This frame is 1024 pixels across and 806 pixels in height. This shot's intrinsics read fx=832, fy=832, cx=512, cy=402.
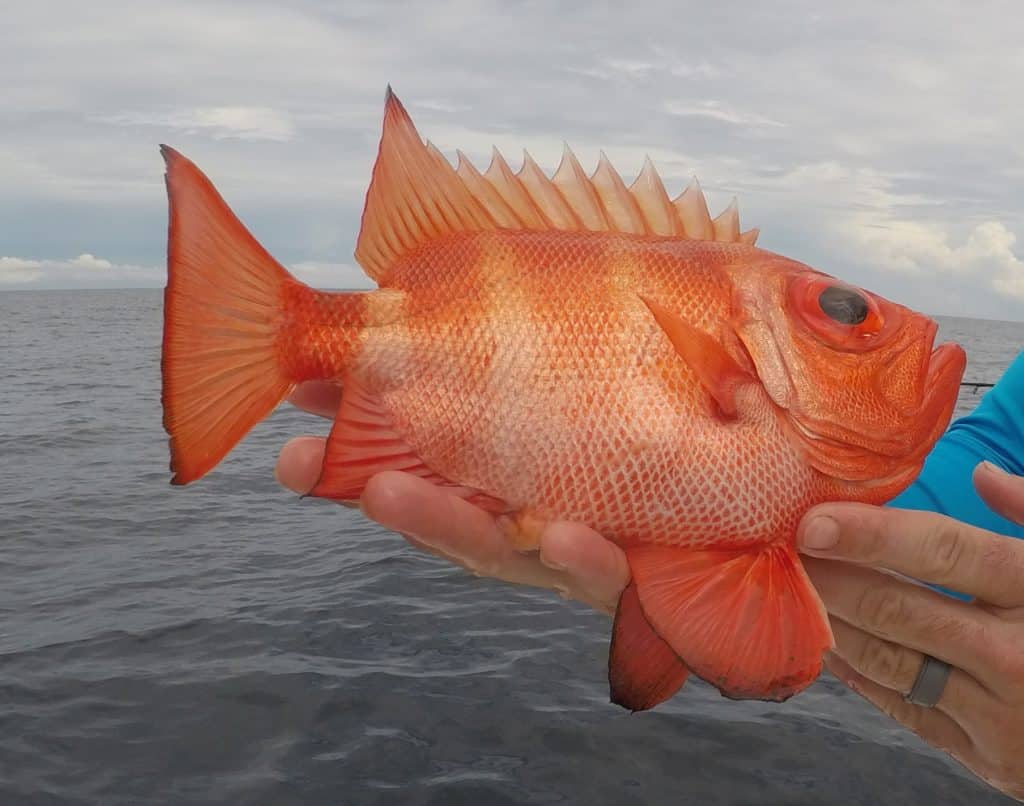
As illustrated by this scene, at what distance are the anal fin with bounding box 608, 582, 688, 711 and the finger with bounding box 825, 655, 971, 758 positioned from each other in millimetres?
818

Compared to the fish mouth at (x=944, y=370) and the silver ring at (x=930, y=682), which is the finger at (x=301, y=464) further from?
the silver ring at (x=930, y=682)

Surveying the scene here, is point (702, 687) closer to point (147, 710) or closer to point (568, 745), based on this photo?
point (568, 745)

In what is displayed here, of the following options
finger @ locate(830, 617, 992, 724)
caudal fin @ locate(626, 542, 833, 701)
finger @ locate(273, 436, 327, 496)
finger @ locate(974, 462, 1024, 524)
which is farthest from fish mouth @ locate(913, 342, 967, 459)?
finger @ locate(273, 436, 327, 496)

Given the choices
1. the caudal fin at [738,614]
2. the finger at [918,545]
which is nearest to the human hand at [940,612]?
the finger at [918,545]

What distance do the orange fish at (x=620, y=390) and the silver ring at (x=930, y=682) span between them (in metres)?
0.61

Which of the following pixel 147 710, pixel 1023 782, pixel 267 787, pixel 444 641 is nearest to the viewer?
pixel 1023 782

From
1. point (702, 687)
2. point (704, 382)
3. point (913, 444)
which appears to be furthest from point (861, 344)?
point (702, 687)

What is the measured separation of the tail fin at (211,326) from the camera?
2.03 meters

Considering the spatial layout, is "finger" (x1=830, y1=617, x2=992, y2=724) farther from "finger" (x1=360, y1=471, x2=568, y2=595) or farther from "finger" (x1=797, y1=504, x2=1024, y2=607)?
"finger" (x1=360, y1=471, x2=568, y2=595)

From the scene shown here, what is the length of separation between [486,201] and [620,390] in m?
0.72

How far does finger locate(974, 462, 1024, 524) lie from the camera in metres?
2.38

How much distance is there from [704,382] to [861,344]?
45 centimetres

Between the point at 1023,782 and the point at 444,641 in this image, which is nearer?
the point at 1023,782

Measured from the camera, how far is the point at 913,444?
7.12 ft
